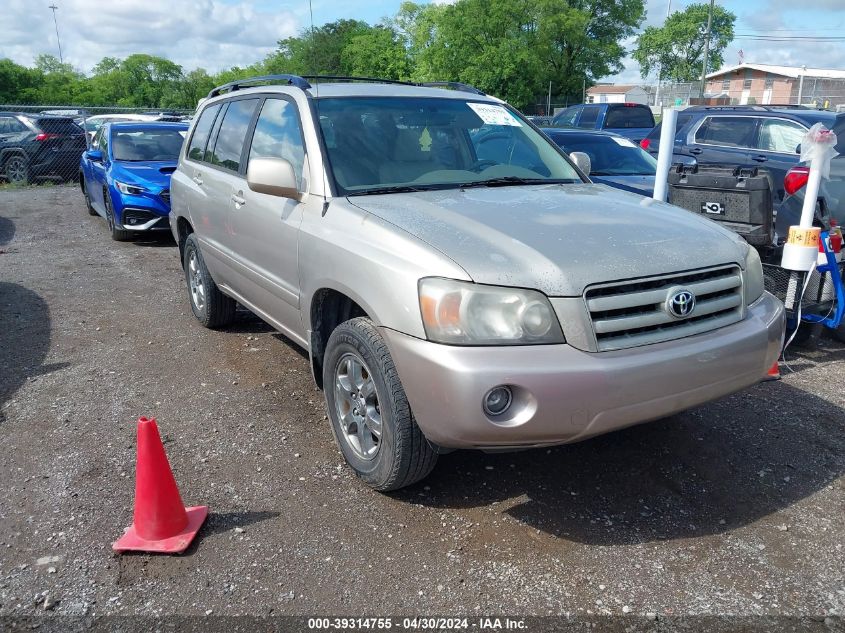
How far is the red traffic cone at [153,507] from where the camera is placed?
9.43ft

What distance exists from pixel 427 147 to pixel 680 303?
1782mm

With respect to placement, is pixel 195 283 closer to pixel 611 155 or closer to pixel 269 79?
pixel 269 79

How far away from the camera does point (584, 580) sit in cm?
272

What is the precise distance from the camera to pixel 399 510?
3201mm

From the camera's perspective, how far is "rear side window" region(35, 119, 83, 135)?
627 inches

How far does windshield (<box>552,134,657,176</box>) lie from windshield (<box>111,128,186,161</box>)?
18.8 ft

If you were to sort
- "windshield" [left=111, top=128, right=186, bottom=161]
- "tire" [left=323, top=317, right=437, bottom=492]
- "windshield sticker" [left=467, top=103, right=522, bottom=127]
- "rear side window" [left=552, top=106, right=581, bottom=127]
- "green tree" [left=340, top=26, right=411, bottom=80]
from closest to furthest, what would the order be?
"tire" [left=323, top=317, right=437, bottom=492], "windshield sticker" [left=467, top=103, right=522, bottom=127], "windshield" [left=111, top=128, right=186, bottom=161], "rear side window" [left=552, top=106, right=581, bottom=127], "green tree" [left=340, top=26, right=411, bottom=80]

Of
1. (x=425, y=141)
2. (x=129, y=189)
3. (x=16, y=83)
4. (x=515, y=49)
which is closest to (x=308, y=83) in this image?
(x=425, y=141)

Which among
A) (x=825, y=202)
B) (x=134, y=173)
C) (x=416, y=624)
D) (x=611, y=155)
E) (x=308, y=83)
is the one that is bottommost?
(x=416, y=624)

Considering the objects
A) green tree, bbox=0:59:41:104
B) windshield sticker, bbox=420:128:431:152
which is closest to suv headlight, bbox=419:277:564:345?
windshield sticker, bbox=420:128:431:152

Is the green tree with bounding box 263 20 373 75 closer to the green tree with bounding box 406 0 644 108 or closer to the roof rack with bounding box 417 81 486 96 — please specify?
the green tree with bounding box 406 0 644 108

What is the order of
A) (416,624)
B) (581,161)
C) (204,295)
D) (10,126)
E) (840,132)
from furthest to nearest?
(10,126) < (840,132) < (204,295) < (581,161) < (416,624)

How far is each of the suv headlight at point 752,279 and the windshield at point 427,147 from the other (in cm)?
122

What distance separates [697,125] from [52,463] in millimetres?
8626
